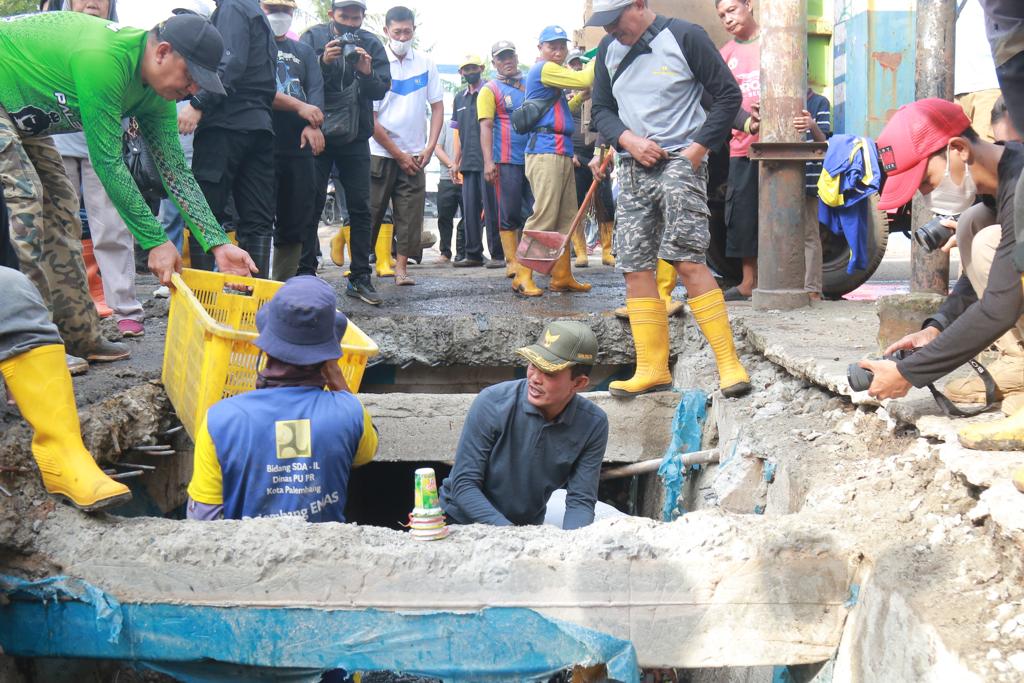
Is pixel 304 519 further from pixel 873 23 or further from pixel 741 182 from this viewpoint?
pixel 873 23

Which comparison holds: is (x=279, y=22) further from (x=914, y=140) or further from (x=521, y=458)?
(x=914, y=140)

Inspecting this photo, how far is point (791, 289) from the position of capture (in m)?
6.00

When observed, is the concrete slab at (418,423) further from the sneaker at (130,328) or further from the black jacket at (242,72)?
the black jacket at (242,72)

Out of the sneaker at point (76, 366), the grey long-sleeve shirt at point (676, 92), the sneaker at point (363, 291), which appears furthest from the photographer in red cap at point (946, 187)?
the sneaker at point (363, 291)

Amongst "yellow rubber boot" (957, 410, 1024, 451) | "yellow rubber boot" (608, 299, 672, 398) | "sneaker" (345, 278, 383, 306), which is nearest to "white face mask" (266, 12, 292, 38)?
"sneaker" (345, 278, 383, 306)

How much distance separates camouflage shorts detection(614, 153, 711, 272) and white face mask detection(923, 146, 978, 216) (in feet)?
4.69

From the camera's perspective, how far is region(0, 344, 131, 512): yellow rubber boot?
112 inches

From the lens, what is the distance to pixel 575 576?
280cm

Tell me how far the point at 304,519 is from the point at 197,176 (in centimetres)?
312

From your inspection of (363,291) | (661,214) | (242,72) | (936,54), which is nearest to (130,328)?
(242,72)

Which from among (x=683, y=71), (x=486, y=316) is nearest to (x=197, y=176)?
(x=486, y=316)

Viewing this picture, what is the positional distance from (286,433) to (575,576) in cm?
97

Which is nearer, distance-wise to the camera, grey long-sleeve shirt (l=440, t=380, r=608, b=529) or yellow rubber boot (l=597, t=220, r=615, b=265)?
grey long-sleeve shirt (l=440, t=380, r=608, b=529)

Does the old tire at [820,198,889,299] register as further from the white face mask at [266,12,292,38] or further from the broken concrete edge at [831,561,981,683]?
the broken concrete edge at [831,561,981,683]
